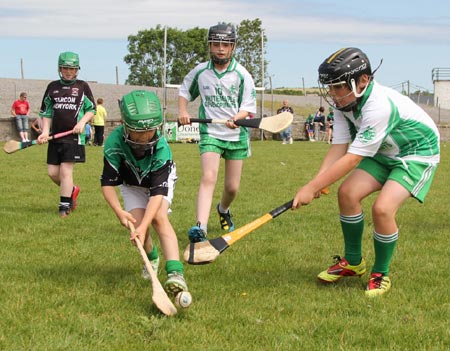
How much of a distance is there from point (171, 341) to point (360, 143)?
1.73m

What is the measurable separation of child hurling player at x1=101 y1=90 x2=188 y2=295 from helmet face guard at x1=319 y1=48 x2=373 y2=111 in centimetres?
108

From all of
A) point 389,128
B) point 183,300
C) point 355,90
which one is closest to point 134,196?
Answer: point 183,300

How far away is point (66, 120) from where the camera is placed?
8.18 metres

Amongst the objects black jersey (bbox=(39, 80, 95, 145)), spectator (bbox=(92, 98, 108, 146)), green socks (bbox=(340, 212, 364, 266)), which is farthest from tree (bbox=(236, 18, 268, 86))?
green socks (bbox=(340, 212, 364, 266))

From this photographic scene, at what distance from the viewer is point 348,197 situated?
4703 mm

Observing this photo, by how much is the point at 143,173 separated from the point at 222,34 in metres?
2.18

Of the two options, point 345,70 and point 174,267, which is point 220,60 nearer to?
point 345,70

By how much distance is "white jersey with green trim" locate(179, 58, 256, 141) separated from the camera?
661 centimetres

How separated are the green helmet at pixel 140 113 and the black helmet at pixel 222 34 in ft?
7.34

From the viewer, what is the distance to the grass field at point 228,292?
12.3ft

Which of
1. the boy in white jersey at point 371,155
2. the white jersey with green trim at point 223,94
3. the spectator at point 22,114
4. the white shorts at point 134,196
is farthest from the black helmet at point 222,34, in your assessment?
the spectator at point 22,114

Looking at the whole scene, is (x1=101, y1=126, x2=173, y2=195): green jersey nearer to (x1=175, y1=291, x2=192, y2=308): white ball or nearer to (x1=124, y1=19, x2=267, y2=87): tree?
(x1=175, y1=291, x2=192, y2=308): white ball

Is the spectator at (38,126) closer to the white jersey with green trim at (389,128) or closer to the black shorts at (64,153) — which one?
the black shorts at (64,153)

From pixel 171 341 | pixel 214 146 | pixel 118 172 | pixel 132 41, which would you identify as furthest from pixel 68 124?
pixel 132 41
